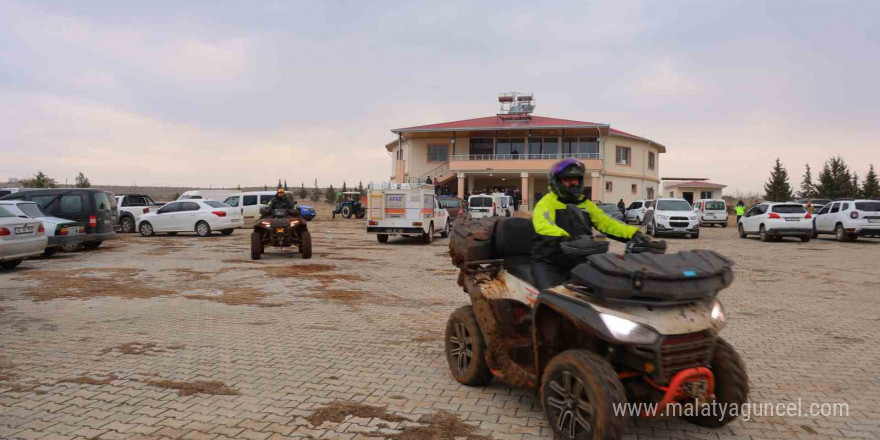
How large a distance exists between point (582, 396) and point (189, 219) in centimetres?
2128

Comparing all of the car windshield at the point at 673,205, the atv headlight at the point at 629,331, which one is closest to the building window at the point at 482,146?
the car windshield at the point at 673,205

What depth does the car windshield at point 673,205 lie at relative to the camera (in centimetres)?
2273

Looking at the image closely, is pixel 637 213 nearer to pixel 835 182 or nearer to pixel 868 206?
pixel 868 206

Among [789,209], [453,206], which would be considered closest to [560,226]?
[789,209]

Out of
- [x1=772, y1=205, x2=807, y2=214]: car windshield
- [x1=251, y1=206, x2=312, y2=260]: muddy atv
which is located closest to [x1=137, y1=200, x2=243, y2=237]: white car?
[x1=251, y1=206, x2=312, y2=260]: muddy atv

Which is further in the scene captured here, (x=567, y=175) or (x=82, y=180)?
(x=82, y=180)

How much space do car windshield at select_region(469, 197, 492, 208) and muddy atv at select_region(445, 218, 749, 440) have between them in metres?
23.9

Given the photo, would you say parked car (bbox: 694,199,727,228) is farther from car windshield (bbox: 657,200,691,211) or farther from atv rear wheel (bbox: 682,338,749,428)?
atv rear wheel (bbox: 682,338,749,428)

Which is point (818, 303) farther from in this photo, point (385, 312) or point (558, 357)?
point (558, 357)

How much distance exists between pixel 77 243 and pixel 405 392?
14.1 meters

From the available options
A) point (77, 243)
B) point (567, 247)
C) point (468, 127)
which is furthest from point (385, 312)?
point (468, 127)

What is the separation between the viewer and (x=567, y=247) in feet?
11.7

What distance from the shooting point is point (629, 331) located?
299cm

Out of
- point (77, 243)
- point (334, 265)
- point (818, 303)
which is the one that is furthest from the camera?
point (77, 243)
